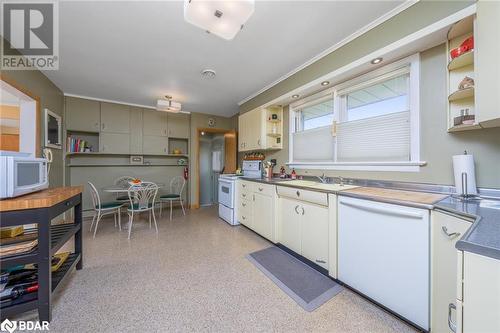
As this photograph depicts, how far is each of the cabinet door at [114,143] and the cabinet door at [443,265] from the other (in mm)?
4984

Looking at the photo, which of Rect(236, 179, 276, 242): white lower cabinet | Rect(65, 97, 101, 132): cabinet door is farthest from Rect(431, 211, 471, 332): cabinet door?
Rect(65, 97, 101, 132): cabinet door

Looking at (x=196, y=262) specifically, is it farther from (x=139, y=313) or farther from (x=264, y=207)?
(x=264, y=207)

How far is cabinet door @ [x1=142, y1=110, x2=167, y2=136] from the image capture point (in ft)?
14.2

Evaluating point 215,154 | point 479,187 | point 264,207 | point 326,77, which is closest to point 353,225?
point 479,187

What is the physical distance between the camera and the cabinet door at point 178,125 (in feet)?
15.2

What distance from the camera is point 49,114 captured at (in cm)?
291

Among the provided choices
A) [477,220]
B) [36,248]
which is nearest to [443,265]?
[477,220]

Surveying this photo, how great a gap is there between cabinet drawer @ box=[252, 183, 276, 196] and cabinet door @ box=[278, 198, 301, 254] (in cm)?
17

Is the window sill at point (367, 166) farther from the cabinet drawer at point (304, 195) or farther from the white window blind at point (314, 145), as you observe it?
the cabinet drawer at point (304, 195)

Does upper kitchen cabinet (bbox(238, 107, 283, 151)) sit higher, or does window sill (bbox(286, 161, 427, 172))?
upper kitchen cabinet (bbox(238, 107, 283, 151))

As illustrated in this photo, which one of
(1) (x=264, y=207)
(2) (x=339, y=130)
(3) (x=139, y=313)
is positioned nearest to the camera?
(3) (x=139, y=313)

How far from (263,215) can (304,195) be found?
34.7 inches

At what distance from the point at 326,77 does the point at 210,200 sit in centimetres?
441

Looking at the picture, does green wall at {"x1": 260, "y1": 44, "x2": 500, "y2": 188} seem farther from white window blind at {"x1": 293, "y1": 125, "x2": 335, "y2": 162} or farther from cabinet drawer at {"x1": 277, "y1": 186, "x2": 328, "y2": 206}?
white window blind at {"x1": 293, "y1": 125, "x2": 335, "y2": 162}
